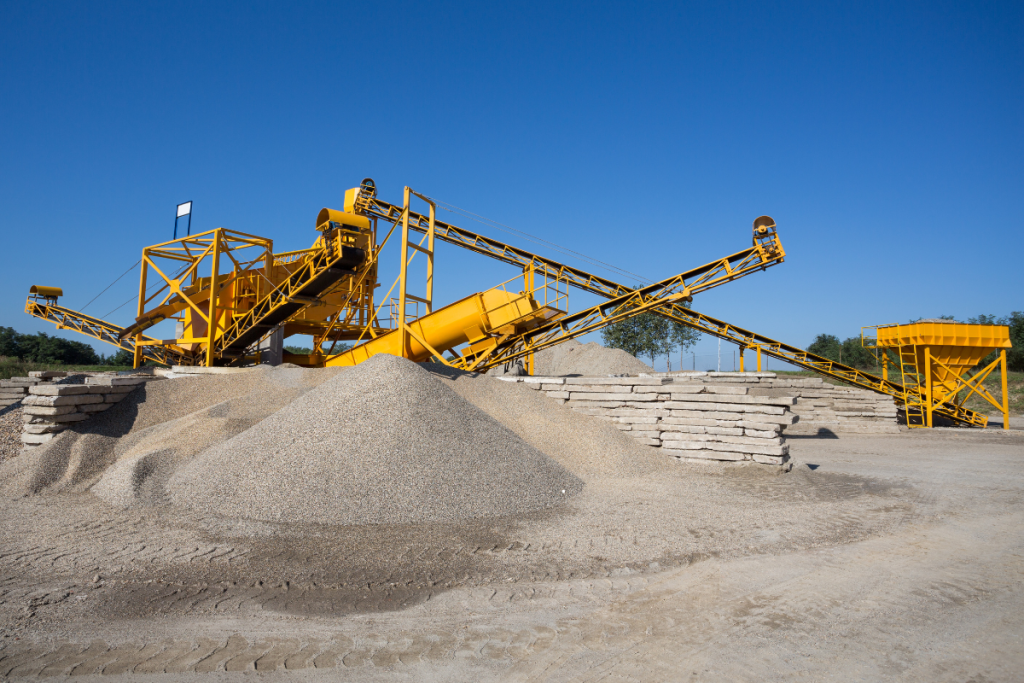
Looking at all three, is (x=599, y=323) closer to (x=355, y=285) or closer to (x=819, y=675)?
(x=355, y=285)

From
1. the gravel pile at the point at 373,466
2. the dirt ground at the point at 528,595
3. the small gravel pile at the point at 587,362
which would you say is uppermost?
the small gravel pile at the point at 587,362

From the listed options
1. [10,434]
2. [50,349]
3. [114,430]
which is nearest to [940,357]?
[114,430]

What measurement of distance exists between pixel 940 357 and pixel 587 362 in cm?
1749

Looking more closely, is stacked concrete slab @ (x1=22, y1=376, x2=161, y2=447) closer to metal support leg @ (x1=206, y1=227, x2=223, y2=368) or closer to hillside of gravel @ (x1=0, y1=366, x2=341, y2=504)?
hillside of gravel @ (x1=0, y1=366, x2=341, y2=504)

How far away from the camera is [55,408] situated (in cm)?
759

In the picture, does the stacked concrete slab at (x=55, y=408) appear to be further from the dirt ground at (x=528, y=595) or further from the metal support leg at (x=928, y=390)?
the metal support leg at (x=928, y=390)

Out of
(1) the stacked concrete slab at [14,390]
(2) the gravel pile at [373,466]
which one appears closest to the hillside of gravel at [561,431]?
(2) the gravel pile at [373,466]

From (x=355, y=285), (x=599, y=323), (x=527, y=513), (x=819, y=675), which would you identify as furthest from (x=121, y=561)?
(x=599, y=323)

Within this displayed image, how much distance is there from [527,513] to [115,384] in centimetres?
696

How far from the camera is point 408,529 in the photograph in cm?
542

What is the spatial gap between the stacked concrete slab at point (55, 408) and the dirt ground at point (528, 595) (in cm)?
201

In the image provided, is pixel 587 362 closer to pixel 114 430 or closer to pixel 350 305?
pixel 350 305

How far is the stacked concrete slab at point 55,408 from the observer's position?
7594 mm

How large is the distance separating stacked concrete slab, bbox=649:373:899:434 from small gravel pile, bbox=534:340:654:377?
12.1m
